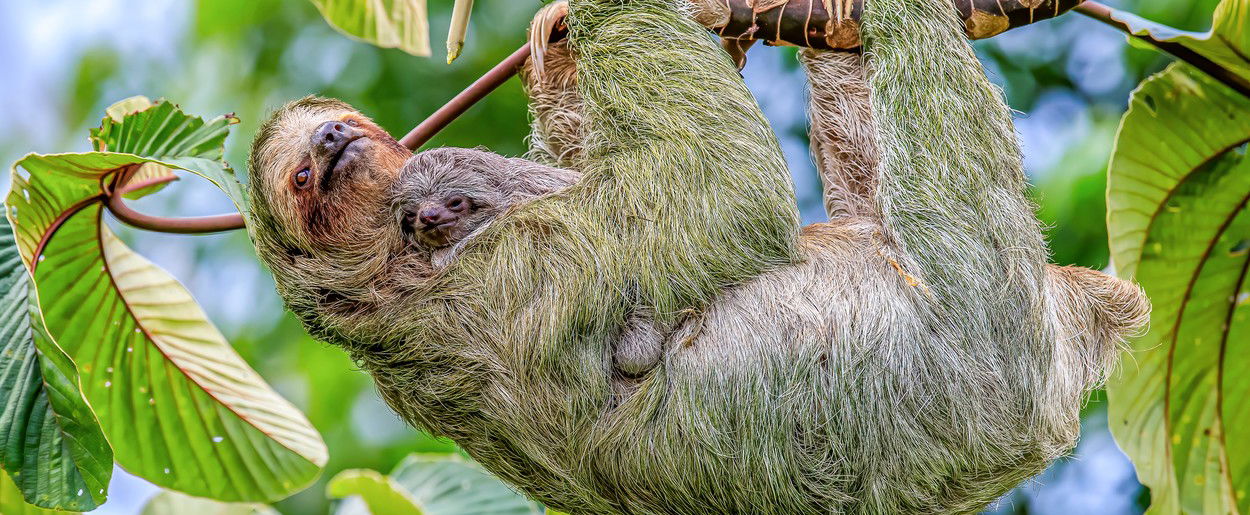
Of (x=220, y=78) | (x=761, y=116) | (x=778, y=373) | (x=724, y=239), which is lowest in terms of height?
(x=220, y=78)

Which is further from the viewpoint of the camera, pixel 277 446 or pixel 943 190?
pixel 277 446

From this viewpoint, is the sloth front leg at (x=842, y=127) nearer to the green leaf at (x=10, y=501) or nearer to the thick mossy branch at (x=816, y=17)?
the thick mossy branch at (x=816, y=17)

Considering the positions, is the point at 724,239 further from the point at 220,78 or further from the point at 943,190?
the point at 220,78

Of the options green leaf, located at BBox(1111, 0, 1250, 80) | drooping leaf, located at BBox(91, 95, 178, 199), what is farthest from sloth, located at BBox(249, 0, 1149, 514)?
drooping leaf, located at BBox(91, 95, 178, 199)

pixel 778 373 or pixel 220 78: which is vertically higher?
pixel 778 373

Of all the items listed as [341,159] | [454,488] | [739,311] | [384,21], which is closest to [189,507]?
[454,488]

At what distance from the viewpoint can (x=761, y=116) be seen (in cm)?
396

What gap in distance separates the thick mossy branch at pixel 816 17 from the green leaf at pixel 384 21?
1.56 meters

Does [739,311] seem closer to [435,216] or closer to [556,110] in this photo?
[435,216]

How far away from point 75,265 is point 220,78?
6377mm

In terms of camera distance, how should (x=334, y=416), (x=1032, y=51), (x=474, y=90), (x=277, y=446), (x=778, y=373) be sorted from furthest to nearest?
(x=1032, y=51), (x=334, y=416), (x=277, y=446), (x=474, y=90), (x=778, y=373)

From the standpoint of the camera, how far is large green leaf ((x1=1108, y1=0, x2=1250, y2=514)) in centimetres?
482

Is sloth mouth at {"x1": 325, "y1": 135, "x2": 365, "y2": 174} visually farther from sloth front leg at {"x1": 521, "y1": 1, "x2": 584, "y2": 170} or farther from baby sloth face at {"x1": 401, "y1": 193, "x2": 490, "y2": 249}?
sloth front leg at {"x1": 521, "y1": 1, "x2": 584, "y2": 170}

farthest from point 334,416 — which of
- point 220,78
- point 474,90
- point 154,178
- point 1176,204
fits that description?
point 1176,204
